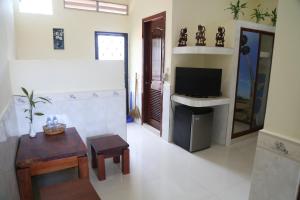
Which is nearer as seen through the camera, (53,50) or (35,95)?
(35,95)

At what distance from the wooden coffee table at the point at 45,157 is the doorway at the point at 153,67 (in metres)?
2.20

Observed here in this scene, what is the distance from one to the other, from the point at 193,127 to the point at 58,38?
304cm

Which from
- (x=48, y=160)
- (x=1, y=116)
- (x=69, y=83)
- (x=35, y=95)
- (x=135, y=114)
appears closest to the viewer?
(x=1, y=116)

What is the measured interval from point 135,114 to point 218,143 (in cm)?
198

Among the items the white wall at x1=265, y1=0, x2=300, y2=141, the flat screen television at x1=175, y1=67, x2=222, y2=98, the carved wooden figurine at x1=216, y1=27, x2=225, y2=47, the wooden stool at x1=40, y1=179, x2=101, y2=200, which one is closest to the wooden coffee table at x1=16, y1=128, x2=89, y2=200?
the wooden stool at x1=40, y1=179, x2=101, y2=200

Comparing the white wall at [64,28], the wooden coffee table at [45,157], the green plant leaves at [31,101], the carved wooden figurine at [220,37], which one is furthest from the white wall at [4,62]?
the carved wooden figurine at [220,37]

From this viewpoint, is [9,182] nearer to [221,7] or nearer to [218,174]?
[218,174]

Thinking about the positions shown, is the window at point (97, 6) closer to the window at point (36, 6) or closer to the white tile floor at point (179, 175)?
the window at point (36, 6)

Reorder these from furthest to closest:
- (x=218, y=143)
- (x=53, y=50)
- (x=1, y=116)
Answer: (x=53, y=50), (x=218, y=143), (x=1, y=116)

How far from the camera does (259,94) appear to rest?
401 cm

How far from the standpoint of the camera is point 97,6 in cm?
441

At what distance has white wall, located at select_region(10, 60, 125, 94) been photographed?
95.0 inches

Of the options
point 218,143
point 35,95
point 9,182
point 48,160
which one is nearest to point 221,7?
point 218,143

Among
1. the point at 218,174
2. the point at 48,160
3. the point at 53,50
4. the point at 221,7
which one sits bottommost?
the point at 218,174
